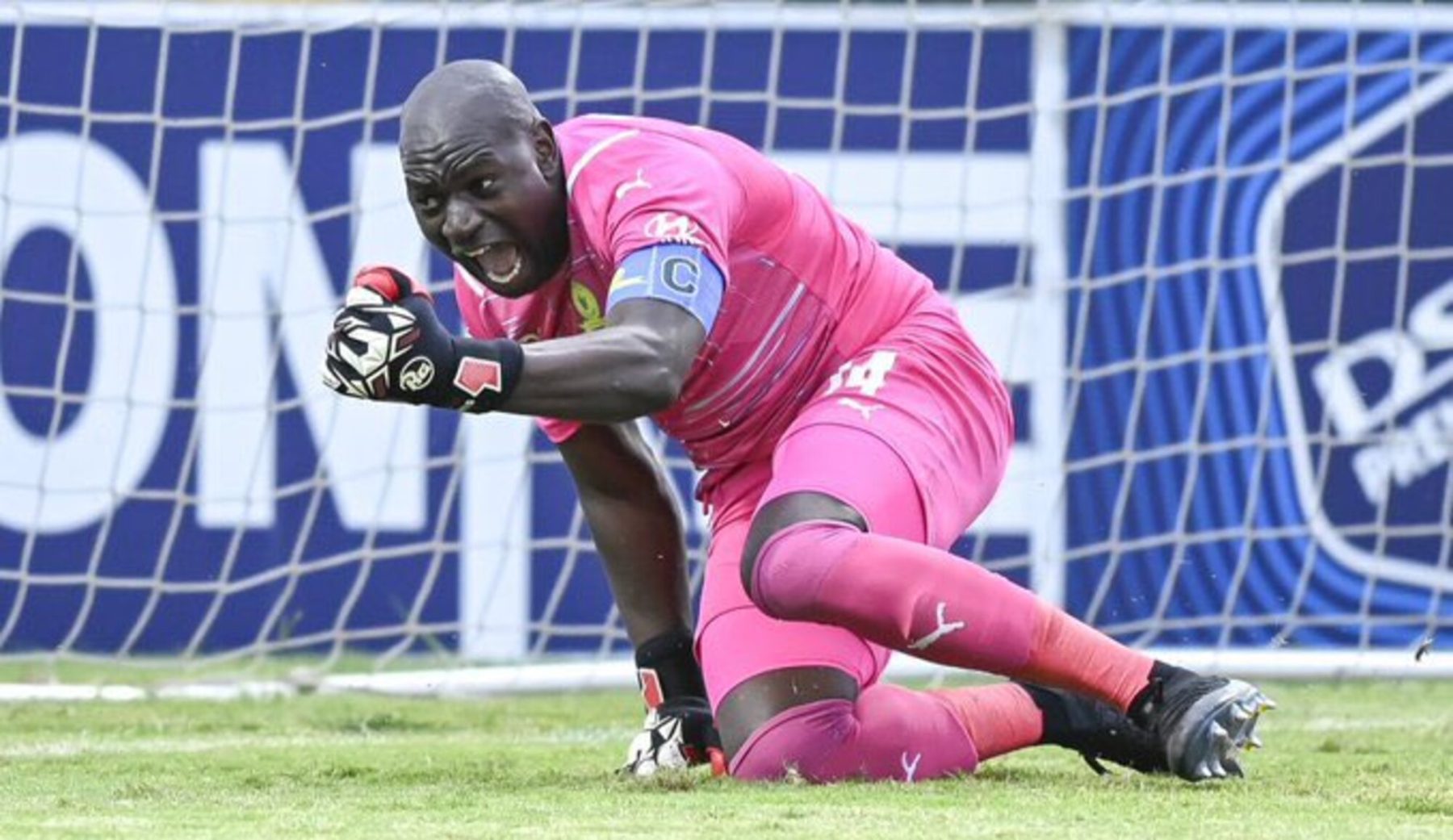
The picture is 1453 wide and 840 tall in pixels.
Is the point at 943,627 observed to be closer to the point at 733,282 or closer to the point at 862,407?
the point at 862,407

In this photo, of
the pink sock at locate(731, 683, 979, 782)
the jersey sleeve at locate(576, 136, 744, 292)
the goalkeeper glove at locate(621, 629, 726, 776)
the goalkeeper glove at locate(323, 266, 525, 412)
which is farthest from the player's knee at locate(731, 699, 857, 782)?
the goalkeeper glove at locate(323, 266, 525, 412)

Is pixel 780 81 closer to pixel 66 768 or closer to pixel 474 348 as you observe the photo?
pixel 66 768

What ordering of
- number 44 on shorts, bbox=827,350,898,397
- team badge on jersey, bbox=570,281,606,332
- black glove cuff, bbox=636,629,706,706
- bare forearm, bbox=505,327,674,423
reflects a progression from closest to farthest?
1. bare forearm, bbox=505,327,674,423
2. team badge on jersey, bbox=570,281,606,332
3. number 44 on shorts, bbox=827,350,898,397
4. black glove cuff, bbox=636,629,706,706

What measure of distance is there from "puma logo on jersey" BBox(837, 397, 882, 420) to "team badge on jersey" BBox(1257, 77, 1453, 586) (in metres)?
3.09

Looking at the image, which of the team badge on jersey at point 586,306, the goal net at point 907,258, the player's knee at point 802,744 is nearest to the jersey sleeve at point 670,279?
the team badge on jersey at point 586,306

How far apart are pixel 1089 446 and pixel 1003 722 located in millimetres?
2957

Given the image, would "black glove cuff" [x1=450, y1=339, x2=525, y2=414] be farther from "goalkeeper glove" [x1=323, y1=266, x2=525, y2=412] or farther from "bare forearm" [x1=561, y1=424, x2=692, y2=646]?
"bare forearm" [x1=561, y1=424, x2=692, y2=646]

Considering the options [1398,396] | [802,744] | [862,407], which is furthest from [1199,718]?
[1398,396]

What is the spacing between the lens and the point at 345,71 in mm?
Answer: 7098

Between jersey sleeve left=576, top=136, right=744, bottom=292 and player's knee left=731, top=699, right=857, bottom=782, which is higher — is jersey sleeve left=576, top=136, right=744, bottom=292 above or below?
above

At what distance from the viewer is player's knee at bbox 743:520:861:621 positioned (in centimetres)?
386

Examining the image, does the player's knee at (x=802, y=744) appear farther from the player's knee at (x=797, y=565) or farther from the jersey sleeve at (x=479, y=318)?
the jersey sleeve at (x=479, y=318)

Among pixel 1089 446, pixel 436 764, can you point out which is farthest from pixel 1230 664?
pixel 436 764

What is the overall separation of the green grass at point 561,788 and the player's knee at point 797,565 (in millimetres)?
270
